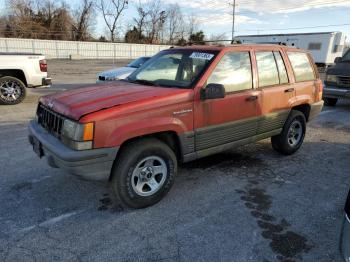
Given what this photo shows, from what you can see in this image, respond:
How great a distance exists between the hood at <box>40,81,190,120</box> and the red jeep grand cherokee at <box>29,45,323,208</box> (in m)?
0.01

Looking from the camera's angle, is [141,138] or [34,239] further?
[141,138]

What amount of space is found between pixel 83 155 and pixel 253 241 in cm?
181

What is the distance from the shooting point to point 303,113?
5.55 metres

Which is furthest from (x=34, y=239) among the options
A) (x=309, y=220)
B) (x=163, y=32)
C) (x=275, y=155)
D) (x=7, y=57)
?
(x=163, y=32)

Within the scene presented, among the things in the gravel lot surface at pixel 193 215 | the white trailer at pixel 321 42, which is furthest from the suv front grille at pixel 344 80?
the white trailer at pixel 321 42

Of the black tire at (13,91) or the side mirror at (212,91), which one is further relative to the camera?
the black tire at (13,91)

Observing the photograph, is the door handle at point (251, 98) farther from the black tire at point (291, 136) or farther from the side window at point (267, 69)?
the black tire at point (291, 136)

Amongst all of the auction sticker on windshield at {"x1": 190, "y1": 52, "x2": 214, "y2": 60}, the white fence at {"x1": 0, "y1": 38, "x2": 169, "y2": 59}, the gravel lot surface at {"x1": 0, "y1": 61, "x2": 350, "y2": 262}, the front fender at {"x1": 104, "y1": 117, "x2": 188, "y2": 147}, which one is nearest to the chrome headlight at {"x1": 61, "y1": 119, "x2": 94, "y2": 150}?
the front fender at {"x1": 104, "y1": 117, "x2": 188, "y2": 147}

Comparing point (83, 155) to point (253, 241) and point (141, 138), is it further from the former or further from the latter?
point (253, 241)

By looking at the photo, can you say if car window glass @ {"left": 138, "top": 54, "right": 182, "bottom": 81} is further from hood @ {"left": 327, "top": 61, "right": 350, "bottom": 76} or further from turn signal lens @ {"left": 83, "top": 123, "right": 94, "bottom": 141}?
hood @ {"left": 327, "top": 61, "right": 350, "bottom": 76}

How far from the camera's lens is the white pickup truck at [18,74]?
8.80m

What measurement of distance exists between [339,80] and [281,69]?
5.74 meters

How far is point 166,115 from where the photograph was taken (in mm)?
3467

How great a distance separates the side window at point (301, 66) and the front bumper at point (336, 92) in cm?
454
